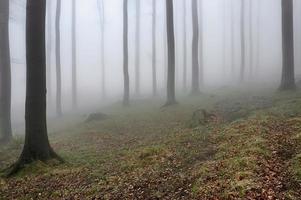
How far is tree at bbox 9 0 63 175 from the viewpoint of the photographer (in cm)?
1239

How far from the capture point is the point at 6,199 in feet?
33.7

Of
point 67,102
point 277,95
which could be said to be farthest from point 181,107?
point 67,102

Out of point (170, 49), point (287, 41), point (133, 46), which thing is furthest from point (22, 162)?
point (133, 46)

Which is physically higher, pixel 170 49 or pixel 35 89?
pixel 170 49

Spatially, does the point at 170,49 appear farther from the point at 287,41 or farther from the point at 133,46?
the point at 133,46

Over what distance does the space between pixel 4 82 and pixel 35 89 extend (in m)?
8.62

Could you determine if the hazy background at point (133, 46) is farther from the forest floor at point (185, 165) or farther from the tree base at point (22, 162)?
the tree base at point (22, 162)

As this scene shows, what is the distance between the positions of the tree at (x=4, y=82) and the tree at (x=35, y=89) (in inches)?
296

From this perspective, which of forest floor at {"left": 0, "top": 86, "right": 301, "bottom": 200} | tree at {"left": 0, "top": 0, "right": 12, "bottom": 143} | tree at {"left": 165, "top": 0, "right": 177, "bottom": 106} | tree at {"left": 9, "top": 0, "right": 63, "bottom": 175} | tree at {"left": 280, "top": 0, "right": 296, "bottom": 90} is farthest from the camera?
tree at {"left": 165, "top": 0, "right": 177, "bottom": 106}

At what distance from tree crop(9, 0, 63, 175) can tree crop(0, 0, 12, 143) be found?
296 inches

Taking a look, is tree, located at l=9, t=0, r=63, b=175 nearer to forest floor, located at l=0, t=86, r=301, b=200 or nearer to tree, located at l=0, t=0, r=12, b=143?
forest floor, located at l=0, t=86, r=301, b=200

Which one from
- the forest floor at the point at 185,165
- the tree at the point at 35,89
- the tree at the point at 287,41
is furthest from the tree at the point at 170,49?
the tree at the point at 35,89

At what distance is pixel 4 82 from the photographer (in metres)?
20.3

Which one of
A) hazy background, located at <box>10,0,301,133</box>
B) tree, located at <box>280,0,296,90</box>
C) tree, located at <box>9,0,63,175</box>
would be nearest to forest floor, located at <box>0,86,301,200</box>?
tree, located at <box>9,0,63,175</box>
